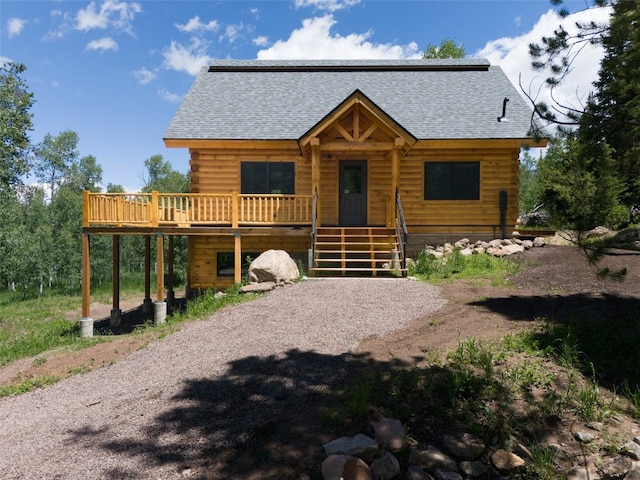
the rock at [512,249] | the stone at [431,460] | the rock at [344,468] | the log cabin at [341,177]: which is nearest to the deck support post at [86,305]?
the log cabin at [341,177]

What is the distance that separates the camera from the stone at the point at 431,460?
3852 millimetres

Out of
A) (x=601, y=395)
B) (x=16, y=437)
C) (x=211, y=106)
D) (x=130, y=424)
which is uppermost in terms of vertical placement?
(x=211, y=106)

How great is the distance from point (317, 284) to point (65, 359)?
6.04 metres

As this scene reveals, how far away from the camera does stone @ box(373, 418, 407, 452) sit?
13.1 feet

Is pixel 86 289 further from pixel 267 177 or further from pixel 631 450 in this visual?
pixel 631 450

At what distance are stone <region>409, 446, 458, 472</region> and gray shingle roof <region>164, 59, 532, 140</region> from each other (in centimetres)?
1256

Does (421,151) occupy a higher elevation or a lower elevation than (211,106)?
lower

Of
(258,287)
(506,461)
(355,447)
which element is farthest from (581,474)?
(258,287)

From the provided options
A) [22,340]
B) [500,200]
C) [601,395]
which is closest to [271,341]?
[601,395]

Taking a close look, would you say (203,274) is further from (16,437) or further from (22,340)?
(16,437)

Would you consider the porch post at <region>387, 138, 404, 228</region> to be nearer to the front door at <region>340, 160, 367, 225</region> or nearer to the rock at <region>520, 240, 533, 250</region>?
the front door at <region>340, 160, 367, 225</region>

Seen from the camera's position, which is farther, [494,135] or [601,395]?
[494,135]

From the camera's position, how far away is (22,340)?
12.5 meters

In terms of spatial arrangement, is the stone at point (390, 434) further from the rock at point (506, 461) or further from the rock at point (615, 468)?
the rock at point (615, 468)
